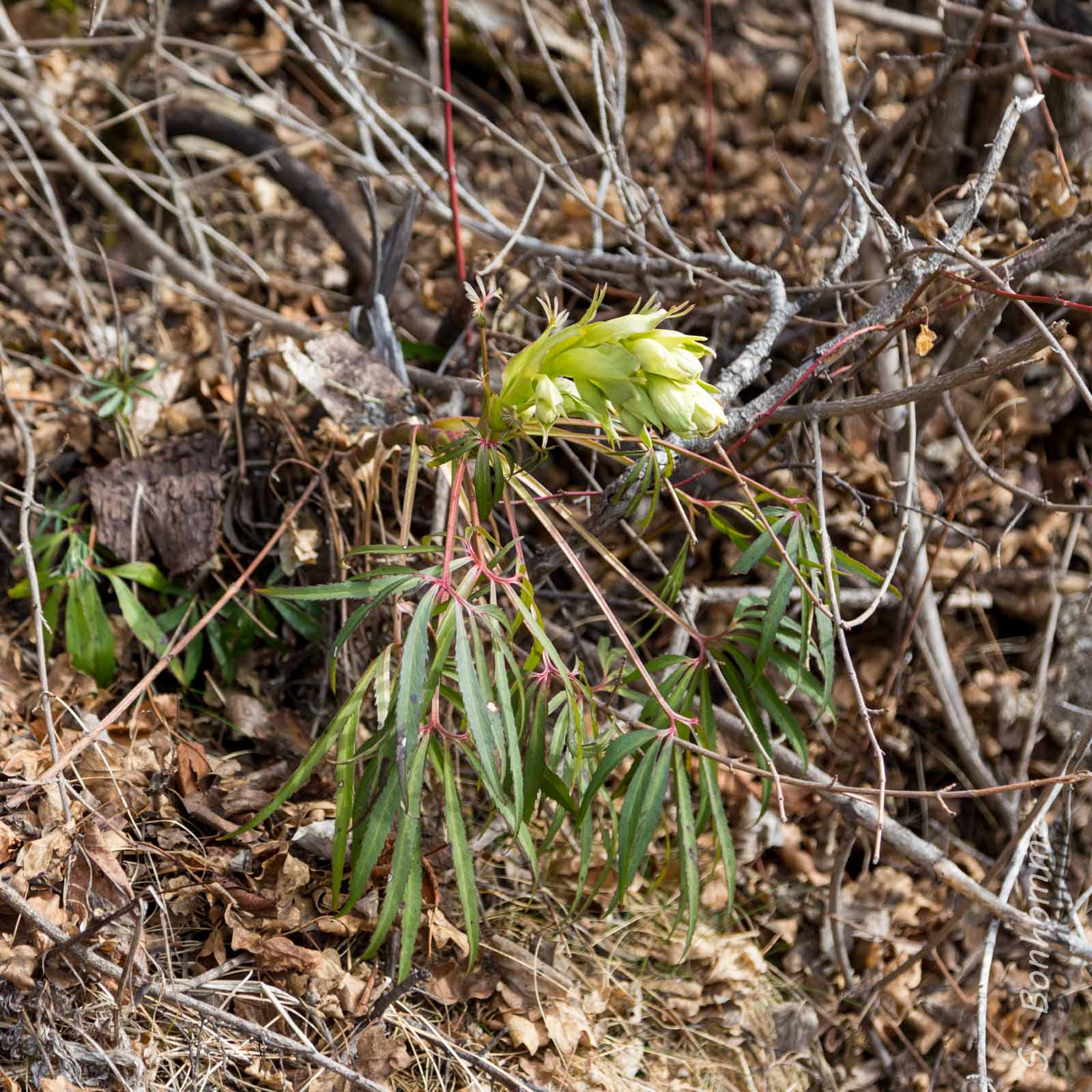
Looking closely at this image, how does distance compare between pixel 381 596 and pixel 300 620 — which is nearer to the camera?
pixel 381 596

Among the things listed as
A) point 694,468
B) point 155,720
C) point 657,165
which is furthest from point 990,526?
point 155,720

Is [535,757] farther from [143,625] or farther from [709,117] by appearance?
[709,117]

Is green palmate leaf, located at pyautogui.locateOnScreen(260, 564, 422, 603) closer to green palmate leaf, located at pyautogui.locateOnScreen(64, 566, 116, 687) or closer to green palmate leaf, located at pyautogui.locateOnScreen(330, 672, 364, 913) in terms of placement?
green palmate leaf, located at pyautogui.locateOnScreen(330, 672, 364, 913)

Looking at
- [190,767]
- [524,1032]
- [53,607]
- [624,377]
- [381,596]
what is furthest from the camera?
[53,607]

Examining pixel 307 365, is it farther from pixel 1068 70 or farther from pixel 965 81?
pixel 1068 70

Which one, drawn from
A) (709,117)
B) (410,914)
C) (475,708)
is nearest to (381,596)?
(475,708)

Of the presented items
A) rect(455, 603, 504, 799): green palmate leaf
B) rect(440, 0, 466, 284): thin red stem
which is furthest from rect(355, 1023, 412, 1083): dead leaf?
rect(440, 0, 466, 284): thin red stem
